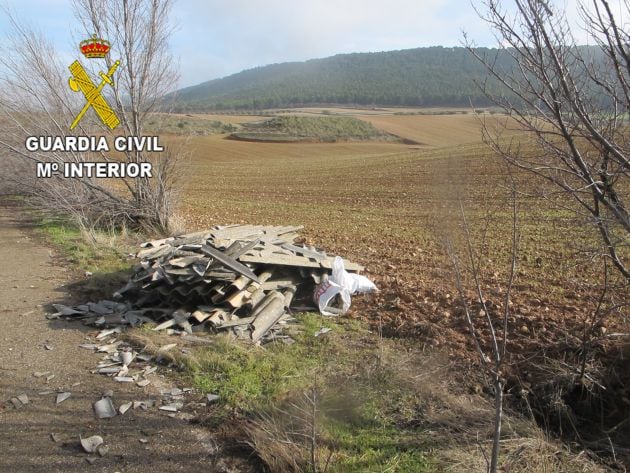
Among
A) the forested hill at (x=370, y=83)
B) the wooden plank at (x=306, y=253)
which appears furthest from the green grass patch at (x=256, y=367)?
the forested hill at (x=370, y=83)

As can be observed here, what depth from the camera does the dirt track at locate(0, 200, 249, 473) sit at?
358 centimetres

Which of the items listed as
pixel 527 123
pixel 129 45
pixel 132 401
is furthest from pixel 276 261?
pixel 129 45

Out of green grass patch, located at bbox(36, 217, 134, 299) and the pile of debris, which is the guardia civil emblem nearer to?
green grass patch, located at bbox(36, 217, 134, 299)

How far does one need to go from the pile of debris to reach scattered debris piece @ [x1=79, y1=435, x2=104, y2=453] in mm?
2048

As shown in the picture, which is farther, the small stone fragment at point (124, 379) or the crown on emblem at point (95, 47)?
the crown on emblem at point (95, 47)

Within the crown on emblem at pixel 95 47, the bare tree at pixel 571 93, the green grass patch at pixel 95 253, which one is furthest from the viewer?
the crown on emblem at pixel 95 47

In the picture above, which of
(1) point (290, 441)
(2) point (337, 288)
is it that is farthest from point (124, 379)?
(2) point (337, 288)

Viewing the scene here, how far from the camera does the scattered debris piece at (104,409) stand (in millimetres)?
4176

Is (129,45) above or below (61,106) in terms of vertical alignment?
above

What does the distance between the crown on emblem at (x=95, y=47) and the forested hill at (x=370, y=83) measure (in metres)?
73.8

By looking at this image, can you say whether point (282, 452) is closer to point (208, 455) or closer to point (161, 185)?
point (208, 455)

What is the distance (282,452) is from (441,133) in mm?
61220

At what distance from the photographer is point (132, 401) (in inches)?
174

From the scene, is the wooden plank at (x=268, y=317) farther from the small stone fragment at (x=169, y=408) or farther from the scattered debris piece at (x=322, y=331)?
the small stone fragment at (x=169, y=408)
